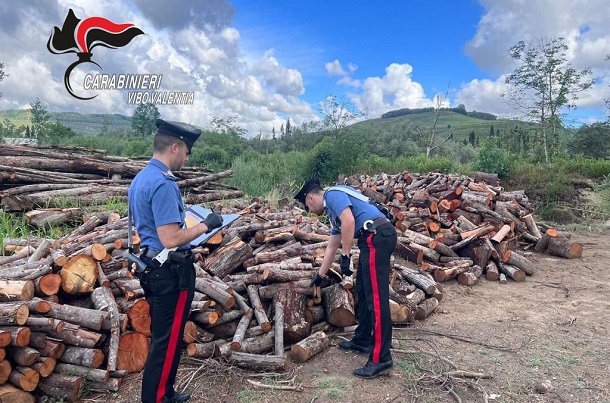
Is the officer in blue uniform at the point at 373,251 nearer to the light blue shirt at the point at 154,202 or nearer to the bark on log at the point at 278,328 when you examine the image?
the bark on log at the point at 278,328

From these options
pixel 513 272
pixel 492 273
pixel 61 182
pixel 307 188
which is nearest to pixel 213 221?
pixel 307 188

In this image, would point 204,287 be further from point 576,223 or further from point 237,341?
point 576,223

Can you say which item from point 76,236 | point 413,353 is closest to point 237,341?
point 413,353

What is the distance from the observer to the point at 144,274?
2.76 m

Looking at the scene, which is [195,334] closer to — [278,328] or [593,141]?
[278,328]

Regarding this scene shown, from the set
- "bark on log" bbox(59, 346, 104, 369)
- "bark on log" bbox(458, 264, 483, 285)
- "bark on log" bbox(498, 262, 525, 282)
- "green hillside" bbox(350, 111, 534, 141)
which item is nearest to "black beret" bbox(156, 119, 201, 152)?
"bark on log" bbox(59, 346, 104, 369)

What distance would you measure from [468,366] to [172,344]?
286cm

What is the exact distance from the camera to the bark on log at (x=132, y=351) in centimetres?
362

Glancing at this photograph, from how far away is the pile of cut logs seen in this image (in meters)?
3.39

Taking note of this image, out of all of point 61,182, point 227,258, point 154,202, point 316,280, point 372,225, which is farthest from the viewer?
point 61,182

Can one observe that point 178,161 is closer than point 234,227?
Yes

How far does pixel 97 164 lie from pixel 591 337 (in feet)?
32.8

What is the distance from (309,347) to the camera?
13.3 ft

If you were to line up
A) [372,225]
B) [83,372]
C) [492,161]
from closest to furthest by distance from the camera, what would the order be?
[83,372]
[372,225]
[492,161]
